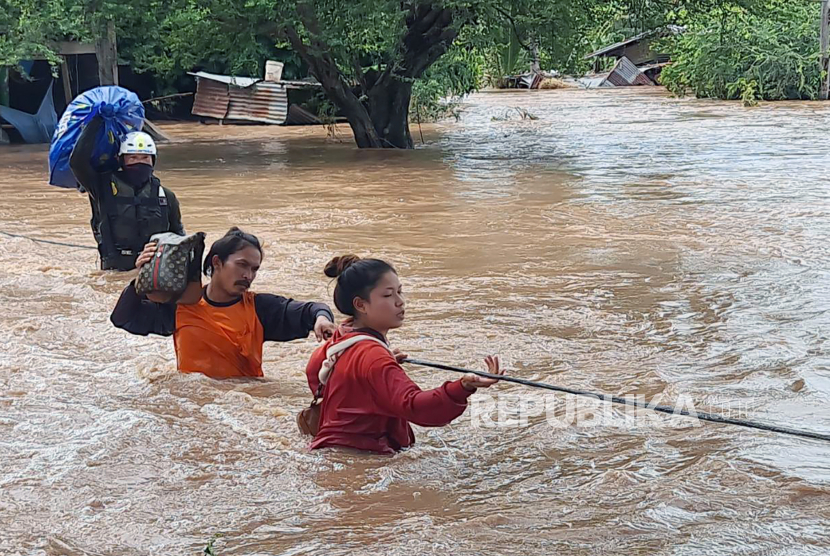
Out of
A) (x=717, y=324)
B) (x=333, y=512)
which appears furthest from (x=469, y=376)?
(x=717, y=324)

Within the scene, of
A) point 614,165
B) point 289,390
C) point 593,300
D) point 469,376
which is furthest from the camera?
point 614,165

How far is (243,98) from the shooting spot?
26844mm

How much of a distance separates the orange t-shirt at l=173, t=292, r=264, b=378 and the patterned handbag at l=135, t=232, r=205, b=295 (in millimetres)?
201

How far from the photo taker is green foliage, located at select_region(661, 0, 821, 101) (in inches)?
1185

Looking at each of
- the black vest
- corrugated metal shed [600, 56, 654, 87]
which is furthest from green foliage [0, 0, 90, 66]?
corrugated metal shed [600, 56, 654, 87]

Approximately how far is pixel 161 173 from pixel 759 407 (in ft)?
39.5

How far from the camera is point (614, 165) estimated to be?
15664 mm

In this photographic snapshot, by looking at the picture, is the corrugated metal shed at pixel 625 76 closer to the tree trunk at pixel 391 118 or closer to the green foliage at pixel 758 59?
the green foliage at pixel 758 59

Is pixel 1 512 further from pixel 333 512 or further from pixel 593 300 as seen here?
pixel 593 300

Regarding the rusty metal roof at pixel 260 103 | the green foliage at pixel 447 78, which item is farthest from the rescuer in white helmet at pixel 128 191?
the rusty metal roof at pixel 260 103

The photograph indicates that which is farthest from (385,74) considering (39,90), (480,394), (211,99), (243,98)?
(480,394)

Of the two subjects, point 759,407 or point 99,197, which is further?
point 99,197

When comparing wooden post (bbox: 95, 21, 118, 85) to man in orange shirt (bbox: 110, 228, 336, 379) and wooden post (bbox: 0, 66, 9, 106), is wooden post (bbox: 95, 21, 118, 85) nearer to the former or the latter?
wooden post (bbox: 0, 66, 9, 106)

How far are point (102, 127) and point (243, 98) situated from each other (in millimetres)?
19655
